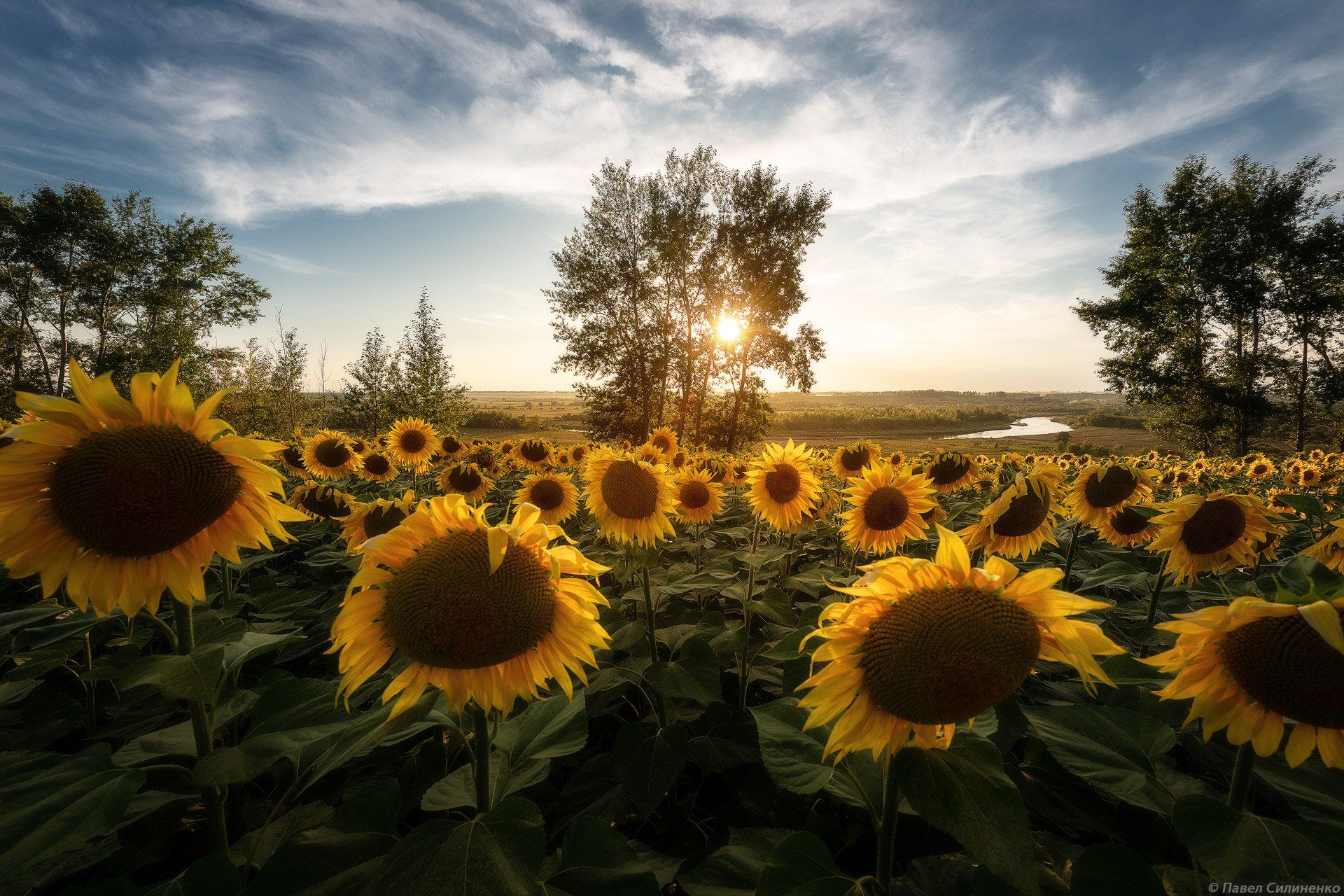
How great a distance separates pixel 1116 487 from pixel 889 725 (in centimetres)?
386

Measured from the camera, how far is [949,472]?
5.90 m

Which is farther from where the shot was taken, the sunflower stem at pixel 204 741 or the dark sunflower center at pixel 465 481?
the dark sunflower center at pixel 465 481

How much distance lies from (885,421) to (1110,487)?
6143 centimetres

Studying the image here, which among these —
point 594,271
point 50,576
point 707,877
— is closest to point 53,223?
point 594,271

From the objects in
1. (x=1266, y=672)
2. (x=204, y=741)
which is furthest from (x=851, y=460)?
(x=204, y=741)

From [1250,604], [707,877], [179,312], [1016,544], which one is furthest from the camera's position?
[179,312]

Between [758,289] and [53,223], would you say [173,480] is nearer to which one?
[758,289]

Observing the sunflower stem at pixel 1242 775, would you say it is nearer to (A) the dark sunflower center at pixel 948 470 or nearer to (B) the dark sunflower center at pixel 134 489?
(B) the dark sunflower center at pixel 134 489

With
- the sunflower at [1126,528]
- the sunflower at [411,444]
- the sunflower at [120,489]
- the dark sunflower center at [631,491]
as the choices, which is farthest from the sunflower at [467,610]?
the sunflower at [411,444]

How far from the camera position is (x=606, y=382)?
2936 cm

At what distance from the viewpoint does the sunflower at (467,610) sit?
145 cm

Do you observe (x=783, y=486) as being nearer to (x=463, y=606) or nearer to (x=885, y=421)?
(x=463, y=606)

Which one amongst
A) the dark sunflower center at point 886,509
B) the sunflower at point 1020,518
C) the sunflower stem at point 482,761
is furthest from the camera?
the dark sunflower center at point 886,509

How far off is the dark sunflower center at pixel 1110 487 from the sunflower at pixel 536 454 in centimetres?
652
